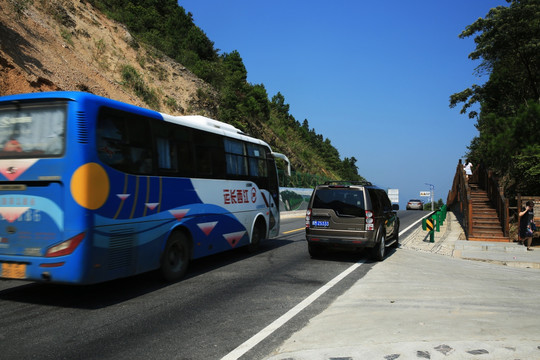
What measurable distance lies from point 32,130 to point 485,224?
56.7ft

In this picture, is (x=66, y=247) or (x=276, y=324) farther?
(x=66, y=247)

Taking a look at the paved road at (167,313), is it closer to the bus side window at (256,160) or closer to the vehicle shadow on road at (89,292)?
the vehicle shadow on road at (89,292)

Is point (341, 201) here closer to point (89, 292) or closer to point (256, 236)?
point (256, 236)

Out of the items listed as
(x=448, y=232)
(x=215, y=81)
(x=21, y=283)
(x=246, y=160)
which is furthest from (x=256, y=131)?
(x=21, y=283)

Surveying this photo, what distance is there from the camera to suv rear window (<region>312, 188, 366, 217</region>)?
34.4 ft

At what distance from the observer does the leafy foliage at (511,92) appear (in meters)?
16.7

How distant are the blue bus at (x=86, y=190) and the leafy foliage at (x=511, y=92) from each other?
A: 14.4 m

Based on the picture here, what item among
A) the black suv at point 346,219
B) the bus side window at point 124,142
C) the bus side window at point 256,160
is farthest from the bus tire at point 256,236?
the bus side window at point 124,142

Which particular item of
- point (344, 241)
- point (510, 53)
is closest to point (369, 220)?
point (344, 241)

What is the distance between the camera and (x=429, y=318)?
574cm

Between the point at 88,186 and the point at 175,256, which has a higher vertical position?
the point at 88,186

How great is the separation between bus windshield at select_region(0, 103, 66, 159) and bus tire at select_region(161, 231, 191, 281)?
279cm

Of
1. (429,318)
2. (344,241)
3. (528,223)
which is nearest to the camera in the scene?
(429,318)

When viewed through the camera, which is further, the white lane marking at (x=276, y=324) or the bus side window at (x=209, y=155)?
the bus side window at (x=209, y=155)
